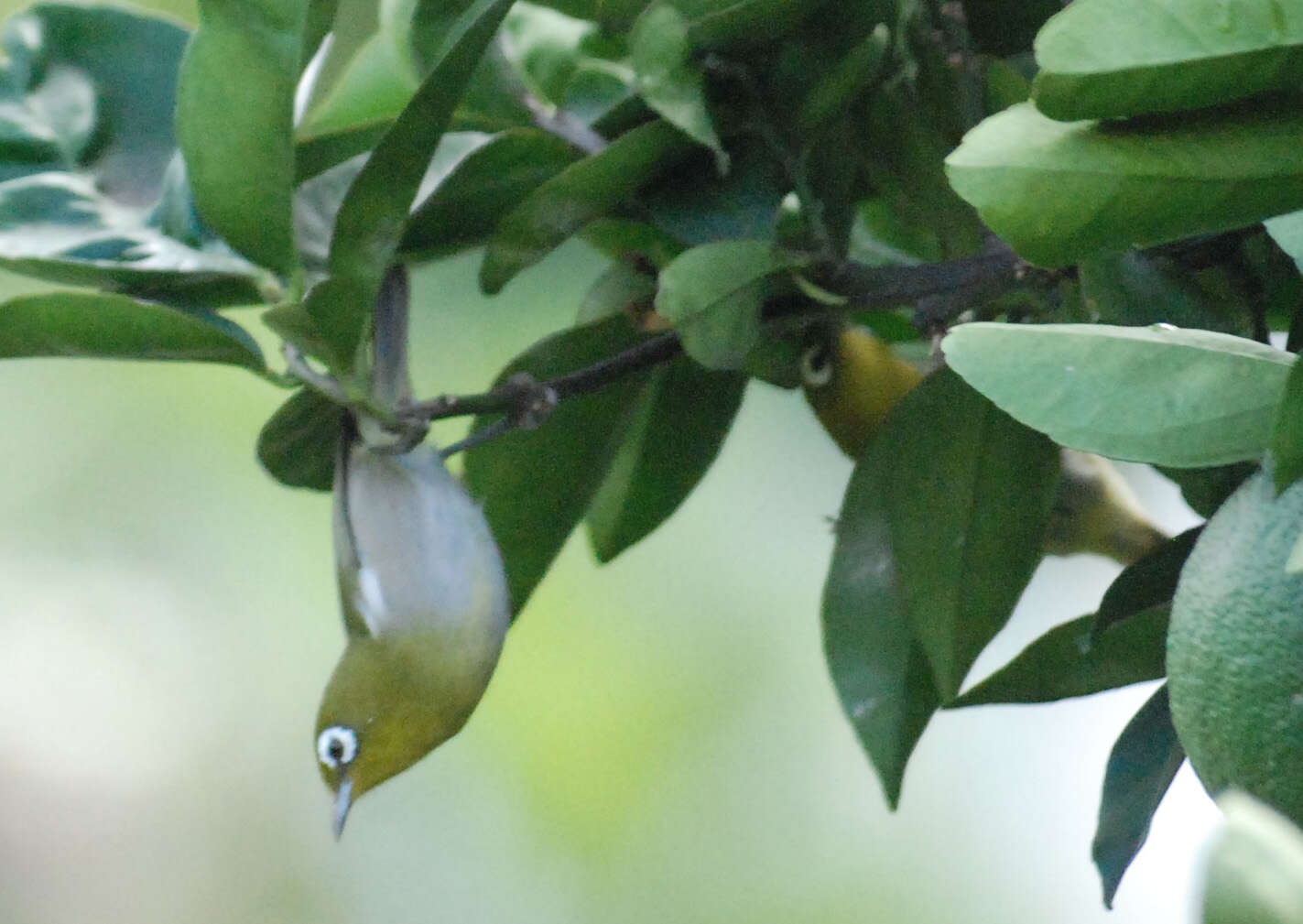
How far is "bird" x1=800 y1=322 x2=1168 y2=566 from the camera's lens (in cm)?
57

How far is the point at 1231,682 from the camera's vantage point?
345mm

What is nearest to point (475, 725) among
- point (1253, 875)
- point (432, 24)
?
point (432, 24)

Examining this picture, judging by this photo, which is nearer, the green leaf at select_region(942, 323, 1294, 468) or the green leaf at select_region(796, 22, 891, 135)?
the green leaf at select_region(942, 323, 1294, 468)

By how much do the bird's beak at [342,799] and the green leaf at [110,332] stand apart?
139 millimetres

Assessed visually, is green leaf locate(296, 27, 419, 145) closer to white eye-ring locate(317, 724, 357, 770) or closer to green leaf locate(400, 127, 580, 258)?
green leaf locate(400, 127, 580, 258)

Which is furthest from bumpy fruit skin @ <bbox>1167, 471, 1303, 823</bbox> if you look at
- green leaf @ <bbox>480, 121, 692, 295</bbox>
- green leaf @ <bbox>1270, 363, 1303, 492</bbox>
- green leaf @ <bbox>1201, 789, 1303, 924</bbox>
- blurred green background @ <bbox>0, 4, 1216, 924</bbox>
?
blurred green background @ <bbox>0, 4, 1216, 924</bbox>

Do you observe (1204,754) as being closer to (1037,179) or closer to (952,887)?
(1037,179)

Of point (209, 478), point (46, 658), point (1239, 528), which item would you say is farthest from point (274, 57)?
point (46, 658)

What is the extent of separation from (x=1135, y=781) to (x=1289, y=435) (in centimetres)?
17

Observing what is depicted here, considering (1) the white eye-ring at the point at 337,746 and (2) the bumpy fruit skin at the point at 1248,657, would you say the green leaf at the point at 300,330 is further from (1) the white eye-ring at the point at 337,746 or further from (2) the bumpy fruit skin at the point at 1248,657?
(2) the bumpy fruit skin at the point at 1248,657

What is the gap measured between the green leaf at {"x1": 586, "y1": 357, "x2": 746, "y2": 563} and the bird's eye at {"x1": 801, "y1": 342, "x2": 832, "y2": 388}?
27mm

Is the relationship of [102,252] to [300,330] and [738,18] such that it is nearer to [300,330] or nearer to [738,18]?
[300,330]

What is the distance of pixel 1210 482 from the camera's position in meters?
0.44

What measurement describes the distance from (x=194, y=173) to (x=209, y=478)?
1796 millimetres
